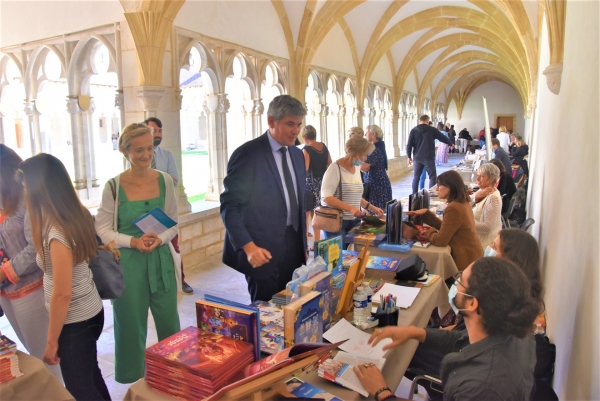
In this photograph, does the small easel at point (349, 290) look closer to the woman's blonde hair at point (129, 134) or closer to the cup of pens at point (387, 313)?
the cup of pens at point (387, 313)

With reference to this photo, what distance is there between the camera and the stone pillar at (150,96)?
430 centimetres

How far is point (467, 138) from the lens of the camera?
22.8 meters

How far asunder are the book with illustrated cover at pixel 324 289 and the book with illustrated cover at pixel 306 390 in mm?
328

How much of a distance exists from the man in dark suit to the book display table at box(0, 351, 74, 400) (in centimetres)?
86

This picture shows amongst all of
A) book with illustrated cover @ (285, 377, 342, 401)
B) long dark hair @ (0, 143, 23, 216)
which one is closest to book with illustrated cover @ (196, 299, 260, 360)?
book with illustrated cover @ (285, 377, 342, 401)

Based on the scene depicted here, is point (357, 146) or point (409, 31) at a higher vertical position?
point (409, 31)

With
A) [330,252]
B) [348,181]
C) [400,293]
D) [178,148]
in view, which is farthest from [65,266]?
[178,148]

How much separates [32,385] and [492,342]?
1494mm

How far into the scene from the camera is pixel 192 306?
368cm

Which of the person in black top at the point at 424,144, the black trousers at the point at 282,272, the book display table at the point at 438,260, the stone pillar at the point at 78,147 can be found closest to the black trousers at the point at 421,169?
the person in black top at the point at 424,144

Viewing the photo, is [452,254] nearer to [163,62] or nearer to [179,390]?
[179,390]

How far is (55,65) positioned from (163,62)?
137 inches

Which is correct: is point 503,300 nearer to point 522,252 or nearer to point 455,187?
point 522,252

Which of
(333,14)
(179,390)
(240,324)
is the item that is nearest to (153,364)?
(179,390)
